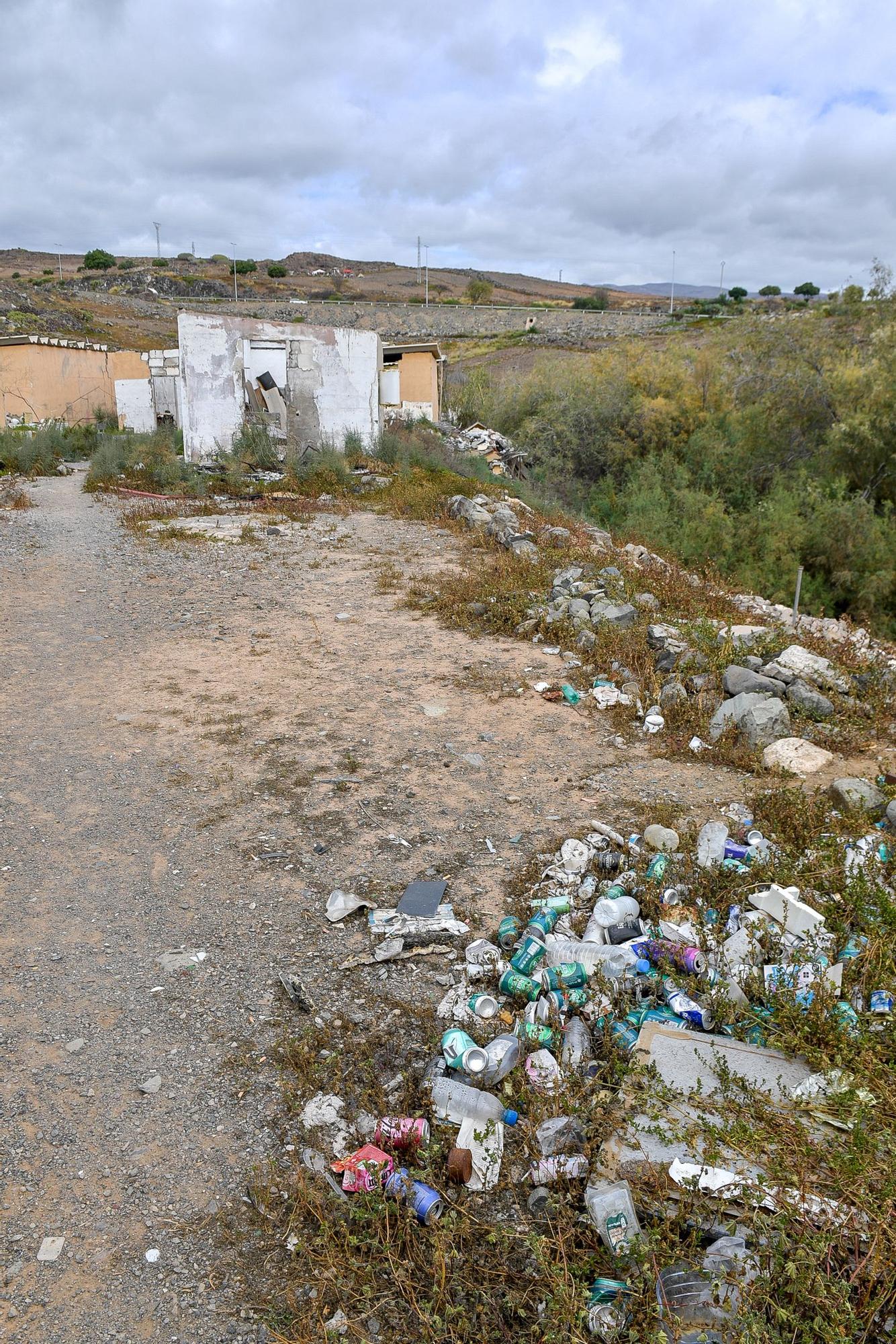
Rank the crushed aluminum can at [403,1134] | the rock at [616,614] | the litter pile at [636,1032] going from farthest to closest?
the rock at [616,614] → the crushed aluminum can at [403,1134] → the litter pile at [636,1032]

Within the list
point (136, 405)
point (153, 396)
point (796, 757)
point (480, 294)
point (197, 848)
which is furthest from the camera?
point (480, 294)

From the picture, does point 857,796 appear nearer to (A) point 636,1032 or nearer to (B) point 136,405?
(A) point 636,1032

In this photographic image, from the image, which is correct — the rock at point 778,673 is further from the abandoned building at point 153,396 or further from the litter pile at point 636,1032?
the abandoned building at point 153,396

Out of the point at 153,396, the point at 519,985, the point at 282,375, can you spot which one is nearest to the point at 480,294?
the point at 153,396

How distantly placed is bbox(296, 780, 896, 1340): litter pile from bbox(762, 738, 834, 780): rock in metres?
0.69

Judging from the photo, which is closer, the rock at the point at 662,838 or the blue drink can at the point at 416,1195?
the blue drink can at the point at 416,1195

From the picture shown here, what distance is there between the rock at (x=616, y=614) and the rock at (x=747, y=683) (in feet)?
3.99

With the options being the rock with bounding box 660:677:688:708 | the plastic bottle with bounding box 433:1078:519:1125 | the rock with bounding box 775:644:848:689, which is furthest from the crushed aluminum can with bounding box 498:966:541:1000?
the rock with bounding box 775:644:848:689

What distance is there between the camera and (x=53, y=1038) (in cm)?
263

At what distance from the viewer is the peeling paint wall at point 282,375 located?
44.5ft

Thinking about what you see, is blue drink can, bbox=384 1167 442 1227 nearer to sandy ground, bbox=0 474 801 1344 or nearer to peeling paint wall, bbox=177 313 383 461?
sandy ground, bbox=0 474 801 1344

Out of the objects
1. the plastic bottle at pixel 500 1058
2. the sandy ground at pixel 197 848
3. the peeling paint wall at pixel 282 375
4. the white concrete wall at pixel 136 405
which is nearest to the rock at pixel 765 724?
the sandy ground at pixel 197 848

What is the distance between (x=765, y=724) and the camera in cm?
459

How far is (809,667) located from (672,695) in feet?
3.11
